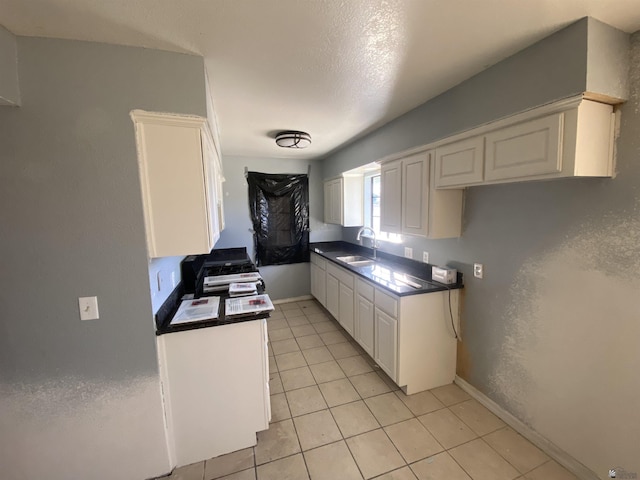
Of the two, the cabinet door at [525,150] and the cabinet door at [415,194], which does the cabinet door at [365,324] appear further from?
the cabinet door at [525,150]

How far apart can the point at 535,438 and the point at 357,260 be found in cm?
234

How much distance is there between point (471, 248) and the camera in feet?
6.98

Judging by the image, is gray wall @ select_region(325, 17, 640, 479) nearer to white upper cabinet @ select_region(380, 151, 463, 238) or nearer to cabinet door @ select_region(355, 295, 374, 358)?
white upper cabinet @ select_region(380, 151, 463, 238)

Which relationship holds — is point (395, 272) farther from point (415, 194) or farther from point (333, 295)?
point (333, 295)

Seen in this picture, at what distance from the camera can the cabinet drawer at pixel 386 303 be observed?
2208 millimetres

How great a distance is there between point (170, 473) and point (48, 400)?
0.79 m

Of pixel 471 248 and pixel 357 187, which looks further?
pixel 357 187

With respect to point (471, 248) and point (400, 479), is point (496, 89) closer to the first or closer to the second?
point (471, 248)

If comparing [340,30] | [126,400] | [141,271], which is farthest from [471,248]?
[126,400]

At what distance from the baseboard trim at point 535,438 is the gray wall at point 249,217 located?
2827 mm

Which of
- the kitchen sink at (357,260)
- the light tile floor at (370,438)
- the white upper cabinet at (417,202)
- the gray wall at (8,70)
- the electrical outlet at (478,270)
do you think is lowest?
the light tile floor at (370,438)

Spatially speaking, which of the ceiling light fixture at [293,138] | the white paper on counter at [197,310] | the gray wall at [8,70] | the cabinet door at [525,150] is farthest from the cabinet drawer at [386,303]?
the gray wall at [8,70]

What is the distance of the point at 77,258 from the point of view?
54.1 inches

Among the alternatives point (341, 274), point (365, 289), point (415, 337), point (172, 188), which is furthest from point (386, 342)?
point (172, 188)
